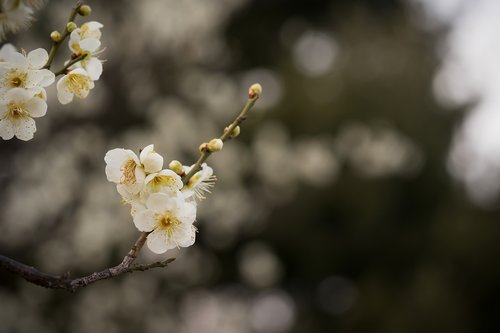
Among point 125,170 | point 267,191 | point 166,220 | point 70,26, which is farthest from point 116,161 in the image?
point 267,191

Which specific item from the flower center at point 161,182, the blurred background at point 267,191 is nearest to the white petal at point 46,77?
the flower center at point 161,182

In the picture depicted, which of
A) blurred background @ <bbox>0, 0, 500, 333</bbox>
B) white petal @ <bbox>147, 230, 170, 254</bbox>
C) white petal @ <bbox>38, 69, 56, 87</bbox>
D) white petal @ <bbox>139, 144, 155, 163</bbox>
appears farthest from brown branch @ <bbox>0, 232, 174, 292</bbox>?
blurred background @ <bbox>0, 0, 500, 333</bbox>

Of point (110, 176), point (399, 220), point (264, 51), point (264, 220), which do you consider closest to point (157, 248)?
point (110, 176)

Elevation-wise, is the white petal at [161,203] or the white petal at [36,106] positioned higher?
the white petal at [36,106]

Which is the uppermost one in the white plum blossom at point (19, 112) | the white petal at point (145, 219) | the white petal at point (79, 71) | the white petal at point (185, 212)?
the white petal at point (79, 71)

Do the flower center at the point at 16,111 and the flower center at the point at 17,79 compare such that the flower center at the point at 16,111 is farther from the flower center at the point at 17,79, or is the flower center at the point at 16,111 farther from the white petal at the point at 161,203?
A: the white petal at the point at 161,203

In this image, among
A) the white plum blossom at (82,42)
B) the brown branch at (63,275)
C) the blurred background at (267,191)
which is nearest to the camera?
the brown branch at (63,275)
